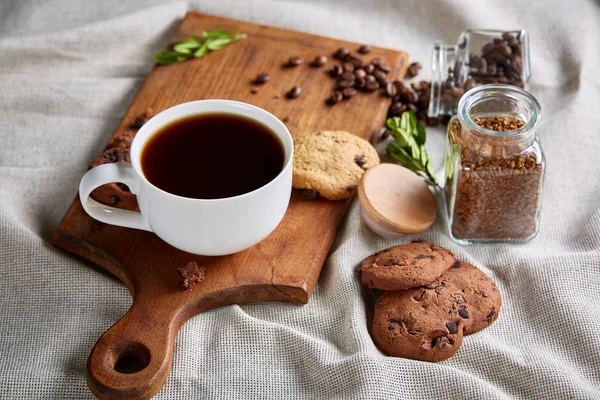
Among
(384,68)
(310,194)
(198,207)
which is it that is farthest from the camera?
(384,68)

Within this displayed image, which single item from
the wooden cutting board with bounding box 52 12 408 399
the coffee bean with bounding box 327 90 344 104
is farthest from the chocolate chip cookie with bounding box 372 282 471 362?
the coffee bean with bounding box 327 90 344 104

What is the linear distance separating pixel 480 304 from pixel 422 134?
603 mm

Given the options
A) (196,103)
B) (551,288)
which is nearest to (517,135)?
(551,288)

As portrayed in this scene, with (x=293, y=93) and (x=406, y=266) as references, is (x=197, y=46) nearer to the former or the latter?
(x=293, y=93)

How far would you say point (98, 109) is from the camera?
92.6 inches

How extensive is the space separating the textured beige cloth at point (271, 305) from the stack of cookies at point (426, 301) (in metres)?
0.04

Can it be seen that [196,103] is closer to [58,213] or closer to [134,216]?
[134,216]

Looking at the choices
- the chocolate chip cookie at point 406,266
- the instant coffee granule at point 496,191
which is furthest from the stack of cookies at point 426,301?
the instant coffee granule at point 496,191

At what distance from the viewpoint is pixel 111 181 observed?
5.58 ft

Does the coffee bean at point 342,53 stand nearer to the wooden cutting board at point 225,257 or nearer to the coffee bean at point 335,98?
the wooden cutting board at point 225,257

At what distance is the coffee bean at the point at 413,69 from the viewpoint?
2.48 meters

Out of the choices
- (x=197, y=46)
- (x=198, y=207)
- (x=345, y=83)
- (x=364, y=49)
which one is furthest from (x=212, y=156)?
(x=364, y=49)

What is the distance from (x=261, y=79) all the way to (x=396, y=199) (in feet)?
2.19

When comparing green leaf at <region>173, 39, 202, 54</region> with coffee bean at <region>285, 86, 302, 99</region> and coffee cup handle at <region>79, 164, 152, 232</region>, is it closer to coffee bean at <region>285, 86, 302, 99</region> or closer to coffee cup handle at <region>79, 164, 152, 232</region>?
coffee bean at <region>285, 86, 302, 99</region>
